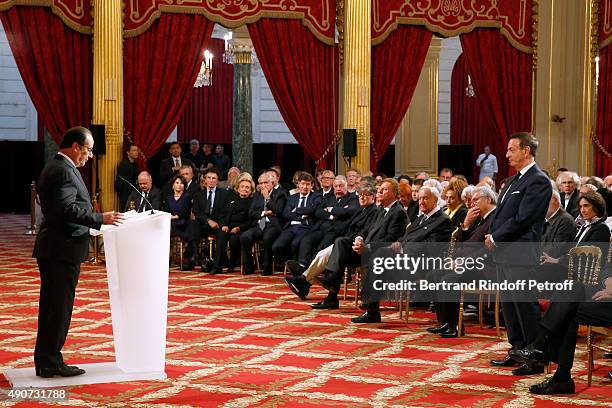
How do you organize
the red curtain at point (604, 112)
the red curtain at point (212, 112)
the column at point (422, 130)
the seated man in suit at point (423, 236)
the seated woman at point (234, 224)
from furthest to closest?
the red curtain at point (212, 112), the column at point (422, 130), the red curtain at point (604, 112), the seated woman at point (234, 224), the seated man in suit at point (423, 236)

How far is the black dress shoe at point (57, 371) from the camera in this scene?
5277 mm

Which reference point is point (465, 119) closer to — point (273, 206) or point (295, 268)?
point (273, 206)

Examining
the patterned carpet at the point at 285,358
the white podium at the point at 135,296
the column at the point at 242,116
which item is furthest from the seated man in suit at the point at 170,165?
the white podium at the point at 135,296

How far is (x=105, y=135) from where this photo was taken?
12.0 metres

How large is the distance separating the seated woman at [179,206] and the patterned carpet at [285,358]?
1.99 meters

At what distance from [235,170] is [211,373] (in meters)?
6.24

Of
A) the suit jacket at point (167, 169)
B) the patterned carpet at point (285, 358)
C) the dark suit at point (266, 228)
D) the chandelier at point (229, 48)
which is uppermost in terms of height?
the chandelier at point (229, 48)

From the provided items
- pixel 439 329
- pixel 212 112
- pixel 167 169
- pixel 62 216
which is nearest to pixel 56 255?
pixel 62 216

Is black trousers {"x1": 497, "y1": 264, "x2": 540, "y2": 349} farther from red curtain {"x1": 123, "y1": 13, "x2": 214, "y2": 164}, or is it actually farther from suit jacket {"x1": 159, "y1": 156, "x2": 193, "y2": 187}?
suit jacket {"x1": 159, "y1": 156, "x2": 193, "y2": 187}

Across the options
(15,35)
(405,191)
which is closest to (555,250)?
(405,191)

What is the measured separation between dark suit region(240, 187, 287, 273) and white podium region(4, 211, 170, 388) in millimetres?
5129

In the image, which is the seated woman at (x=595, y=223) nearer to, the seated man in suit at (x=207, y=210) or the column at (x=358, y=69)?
the seated man in suit at (x=207, y=210)

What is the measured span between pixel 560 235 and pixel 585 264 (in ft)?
2.43

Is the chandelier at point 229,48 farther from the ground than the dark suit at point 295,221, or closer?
farther from the ground
